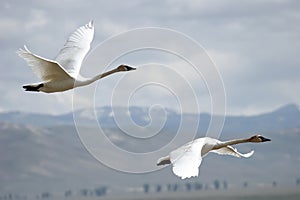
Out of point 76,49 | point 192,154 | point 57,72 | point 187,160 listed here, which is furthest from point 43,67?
point 187,160

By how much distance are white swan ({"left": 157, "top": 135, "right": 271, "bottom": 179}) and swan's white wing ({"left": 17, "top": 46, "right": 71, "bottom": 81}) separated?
6296 mm

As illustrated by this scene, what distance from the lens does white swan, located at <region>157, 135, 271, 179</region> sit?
957 inches

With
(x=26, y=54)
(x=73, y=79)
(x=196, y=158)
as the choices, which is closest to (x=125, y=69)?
(x=73, y=79)

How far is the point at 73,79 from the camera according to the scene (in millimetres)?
34688

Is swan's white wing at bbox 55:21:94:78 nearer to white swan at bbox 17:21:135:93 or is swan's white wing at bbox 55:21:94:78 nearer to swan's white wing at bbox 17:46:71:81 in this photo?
white swan at bbox 17:21:135:93

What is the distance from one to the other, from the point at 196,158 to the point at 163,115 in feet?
34.9

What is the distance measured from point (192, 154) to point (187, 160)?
108 cm

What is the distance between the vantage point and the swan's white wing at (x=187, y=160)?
24.1 m

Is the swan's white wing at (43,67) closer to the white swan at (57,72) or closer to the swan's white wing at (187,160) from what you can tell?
the white swan at (57,72)

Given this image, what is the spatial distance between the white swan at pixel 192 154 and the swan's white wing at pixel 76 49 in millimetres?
7724

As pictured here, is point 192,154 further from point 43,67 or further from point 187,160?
point 43,67

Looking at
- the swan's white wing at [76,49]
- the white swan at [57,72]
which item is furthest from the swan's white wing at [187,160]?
the swan's white wing at [76,49]

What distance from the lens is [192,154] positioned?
27109 millimetres

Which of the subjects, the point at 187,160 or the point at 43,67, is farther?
the point at 43,67
